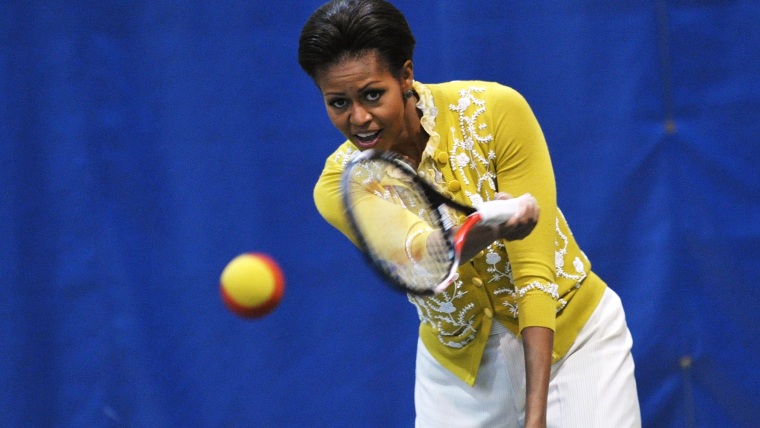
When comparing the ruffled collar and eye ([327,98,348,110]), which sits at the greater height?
eye ([327,98,348,110])

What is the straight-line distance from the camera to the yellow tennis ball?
6.92 ft

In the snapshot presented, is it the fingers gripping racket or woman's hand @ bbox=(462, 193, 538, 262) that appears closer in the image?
woman's hand @ bbox=(462, 193, 538, 262)

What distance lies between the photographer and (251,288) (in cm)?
210

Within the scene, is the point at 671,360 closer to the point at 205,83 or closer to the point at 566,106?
the point at 566,106

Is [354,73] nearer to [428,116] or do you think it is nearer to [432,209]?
[428,116]

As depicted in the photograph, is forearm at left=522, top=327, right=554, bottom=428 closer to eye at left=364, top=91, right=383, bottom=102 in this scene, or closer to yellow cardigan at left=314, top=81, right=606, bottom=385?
yellow cardigan at left=314, top=81, right=606, bottom=385

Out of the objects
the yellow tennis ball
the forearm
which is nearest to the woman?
the forearm

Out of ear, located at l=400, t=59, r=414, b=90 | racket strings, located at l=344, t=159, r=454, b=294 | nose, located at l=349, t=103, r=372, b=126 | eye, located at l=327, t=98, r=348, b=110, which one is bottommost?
racket strings, located at l=344, t=159, r=454, b=294

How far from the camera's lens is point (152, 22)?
3.34 m

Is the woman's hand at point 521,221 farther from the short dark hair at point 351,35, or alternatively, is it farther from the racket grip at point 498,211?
the short dark hair at point 351,35

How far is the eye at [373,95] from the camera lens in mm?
1965

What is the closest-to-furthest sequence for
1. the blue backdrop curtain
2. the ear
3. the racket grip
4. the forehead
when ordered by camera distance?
1. the racket grip
2. the forehead
3. the ear
4. the blue backdrop curtain

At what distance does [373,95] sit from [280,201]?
4.68 feet

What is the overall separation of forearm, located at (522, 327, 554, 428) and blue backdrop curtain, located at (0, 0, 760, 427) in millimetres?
1349
